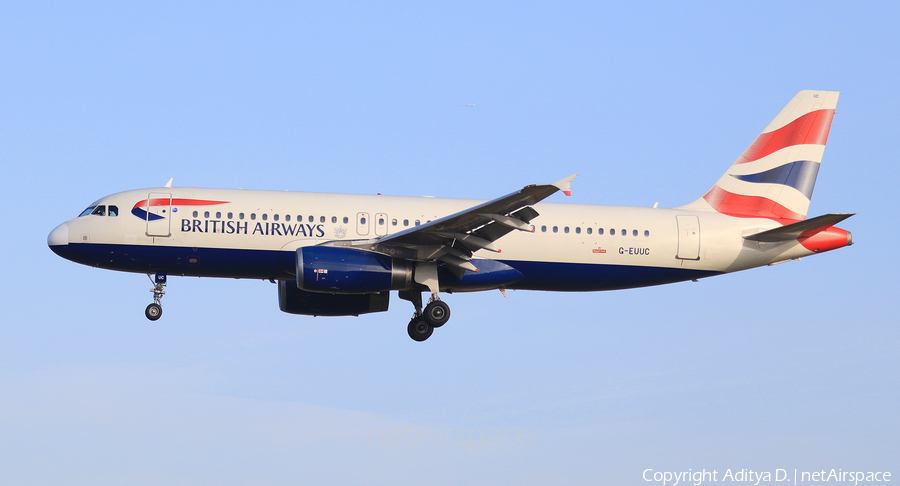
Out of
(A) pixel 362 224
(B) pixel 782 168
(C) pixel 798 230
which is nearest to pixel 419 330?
(A) pixel 362 224

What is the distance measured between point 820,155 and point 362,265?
16.7 meters

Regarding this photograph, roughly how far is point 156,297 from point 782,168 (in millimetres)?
20881

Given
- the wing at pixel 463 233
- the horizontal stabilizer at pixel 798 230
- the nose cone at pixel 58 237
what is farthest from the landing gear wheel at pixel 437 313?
the nose cone at pixel 58 237

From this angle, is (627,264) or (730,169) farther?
(730,169)

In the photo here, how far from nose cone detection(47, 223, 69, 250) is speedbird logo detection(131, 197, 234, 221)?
82.1 inches

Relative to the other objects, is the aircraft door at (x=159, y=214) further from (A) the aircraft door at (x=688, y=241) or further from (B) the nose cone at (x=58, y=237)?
(A) the aircraft door at (x=688, y=241)

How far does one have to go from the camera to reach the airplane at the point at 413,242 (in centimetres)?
2888

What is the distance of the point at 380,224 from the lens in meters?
30.3

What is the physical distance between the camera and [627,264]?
103 feet

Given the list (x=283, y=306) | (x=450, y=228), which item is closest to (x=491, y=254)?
(x=450, y=228)

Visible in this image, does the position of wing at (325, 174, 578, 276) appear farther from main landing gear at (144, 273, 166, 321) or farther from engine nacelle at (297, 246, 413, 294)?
main landing gear at (144, 273, 166, 321)

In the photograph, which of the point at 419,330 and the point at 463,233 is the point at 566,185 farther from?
the point at 419,330

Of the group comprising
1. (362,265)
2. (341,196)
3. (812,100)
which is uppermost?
(812,100)

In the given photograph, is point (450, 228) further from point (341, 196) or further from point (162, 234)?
point (162, 234)
